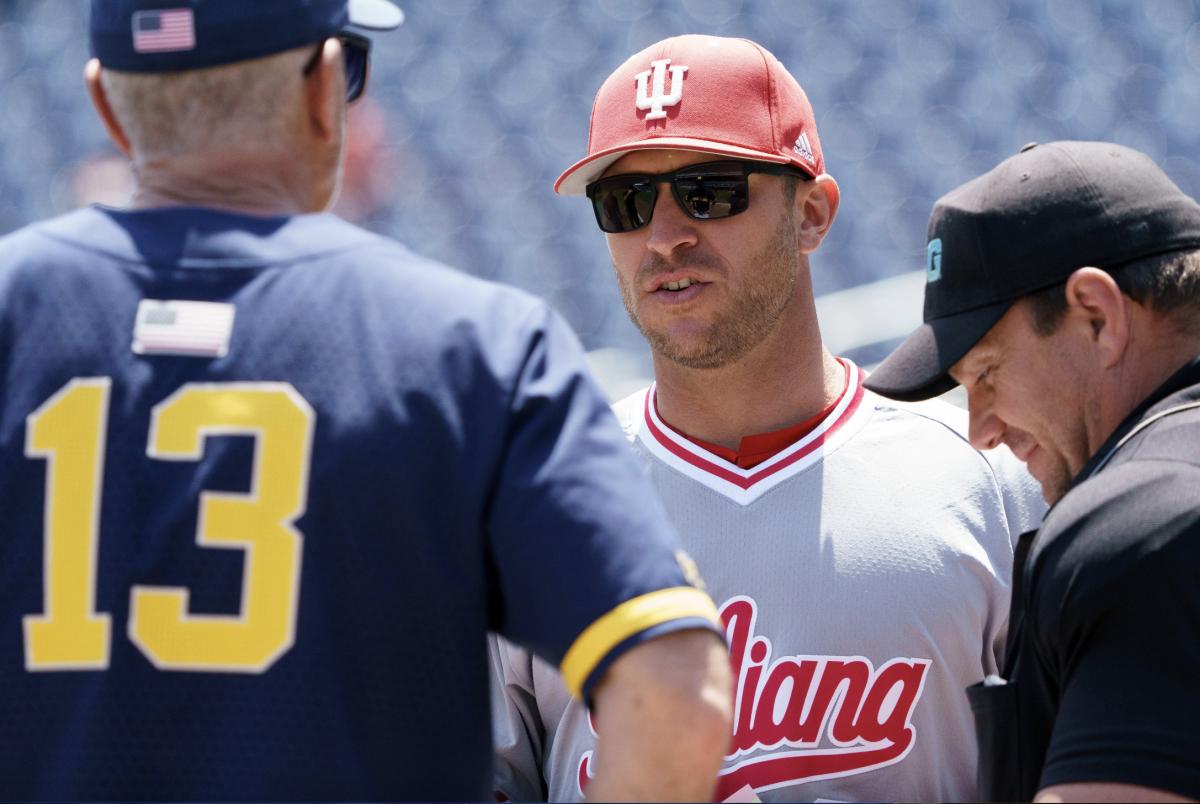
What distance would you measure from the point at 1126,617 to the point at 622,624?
0.47 m

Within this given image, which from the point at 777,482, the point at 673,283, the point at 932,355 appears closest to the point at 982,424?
the point at 932,355

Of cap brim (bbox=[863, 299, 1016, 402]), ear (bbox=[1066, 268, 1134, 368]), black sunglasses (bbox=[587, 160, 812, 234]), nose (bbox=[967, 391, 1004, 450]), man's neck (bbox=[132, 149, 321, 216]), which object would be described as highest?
man's neck (bbox=[132, 149, 321, 216])

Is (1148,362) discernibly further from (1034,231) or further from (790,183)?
(790,183)

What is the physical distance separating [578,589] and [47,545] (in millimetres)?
426

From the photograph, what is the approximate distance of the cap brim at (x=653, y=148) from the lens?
2.22 metres

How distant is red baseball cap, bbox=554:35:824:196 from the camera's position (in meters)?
2.26

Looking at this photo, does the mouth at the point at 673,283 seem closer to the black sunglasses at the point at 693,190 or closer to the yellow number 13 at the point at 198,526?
the black sunglasses at the point at 693,190

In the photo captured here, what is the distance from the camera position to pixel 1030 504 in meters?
2.10

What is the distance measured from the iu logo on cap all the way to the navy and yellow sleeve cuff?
1302 mm

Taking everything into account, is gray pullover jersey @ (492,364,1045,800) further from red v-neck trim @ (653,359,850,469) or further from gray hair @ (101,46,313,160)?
gray hair @ (101,46,313,160)

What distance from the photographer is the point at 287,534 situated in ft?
3.70

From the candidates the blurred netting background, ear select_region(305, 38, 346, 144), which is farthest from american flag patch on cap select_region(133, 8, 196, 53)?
the blurred netting background

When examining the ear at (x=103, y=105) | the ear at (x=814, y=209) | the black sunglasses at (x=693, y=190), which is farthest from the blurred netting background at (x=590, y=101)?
the ear at (x=103, y=105)

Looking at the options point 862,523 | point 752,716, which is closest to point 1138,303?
point 862,523
